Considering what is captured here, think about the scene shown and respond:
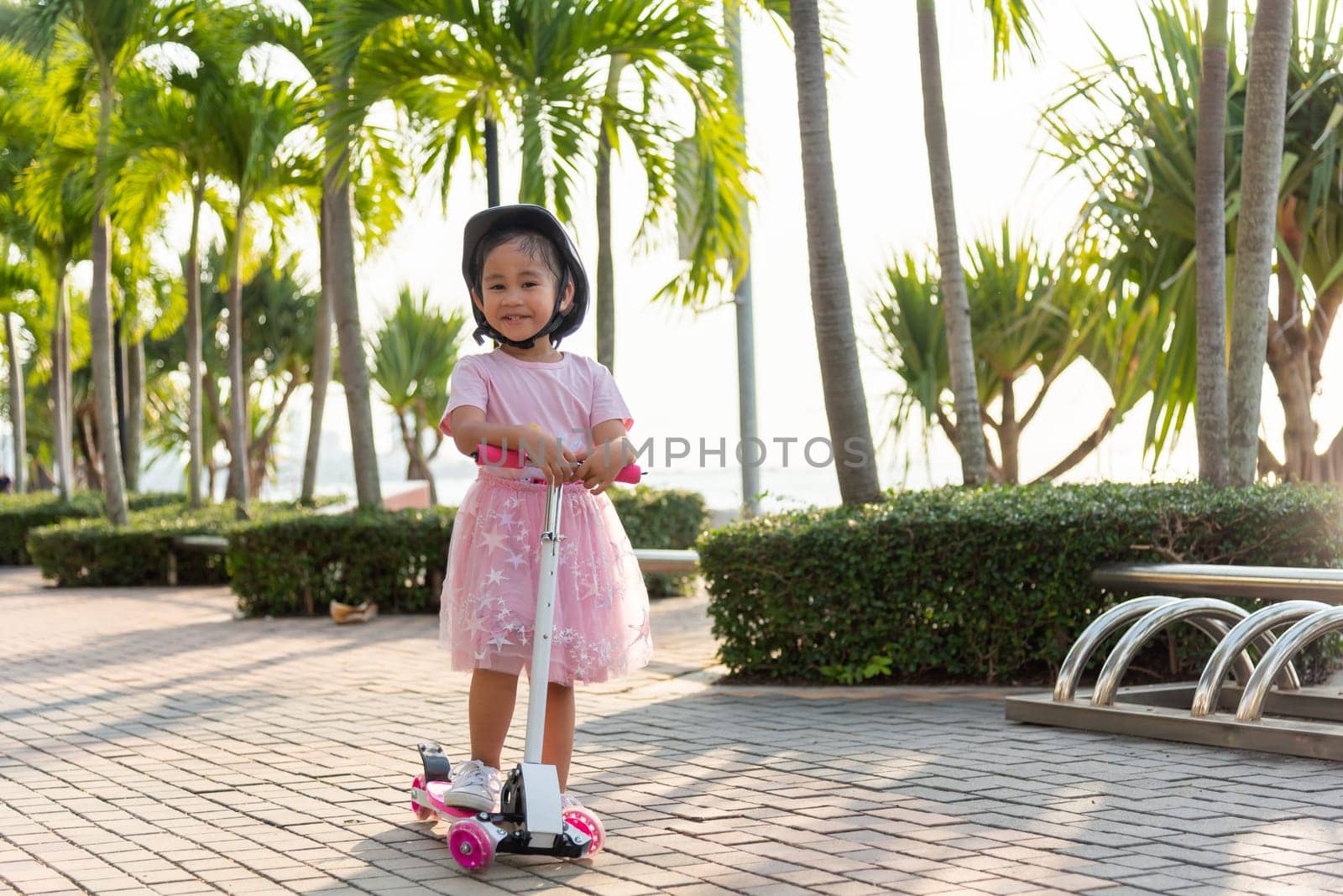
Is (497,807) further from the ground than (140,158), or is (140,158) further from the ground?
(140,158)

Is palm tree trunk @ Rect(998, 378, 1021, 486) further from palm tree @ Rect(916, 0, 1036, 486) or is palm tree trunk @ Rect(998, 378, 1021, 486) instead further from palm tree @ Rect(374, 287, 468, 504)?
palm tree @ Rect(374, 287, 468, 504)

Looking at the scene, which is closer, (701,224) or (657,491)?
(701,224)

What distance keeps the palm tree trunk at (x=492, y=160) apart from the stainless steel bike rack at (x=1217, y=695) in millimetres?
5999

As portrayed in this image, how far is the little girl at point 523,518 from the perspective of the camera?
3650 millimetres

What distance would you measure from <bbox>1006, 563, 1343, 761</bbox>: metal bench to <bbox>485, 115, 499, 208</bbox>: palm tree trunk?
5.80m

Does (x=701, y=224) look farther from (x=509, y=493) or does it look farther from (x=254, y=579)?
(x=509, y=493)

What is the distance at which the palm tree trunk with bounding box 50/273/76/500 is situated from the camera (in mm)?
23031

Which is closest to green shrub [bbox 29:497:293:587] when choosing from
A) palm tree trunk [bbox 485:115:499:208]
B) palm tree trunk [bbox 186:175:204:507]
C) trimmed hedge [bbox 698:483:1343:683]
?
palm tree trunk [bbox 186:175:204:507]

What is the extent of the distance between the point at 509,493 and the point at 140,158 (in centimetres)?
1309

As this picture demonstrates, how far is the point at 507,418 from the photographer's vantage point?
3.71m

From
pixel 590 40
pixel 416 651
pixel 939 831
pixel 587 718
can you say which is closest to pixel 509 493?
pixel 939 831

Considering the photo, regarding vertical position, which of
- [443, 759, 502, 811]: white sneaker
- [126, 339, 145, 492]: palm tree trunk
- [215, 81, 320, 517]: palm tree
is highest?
[215, 81, 320, 517]: palm tree

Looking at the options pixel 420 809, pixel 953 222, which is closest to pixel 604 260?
pixel 953 222

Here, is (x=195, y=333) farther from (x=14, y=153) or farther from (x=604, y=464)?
(x=604, y=464)
